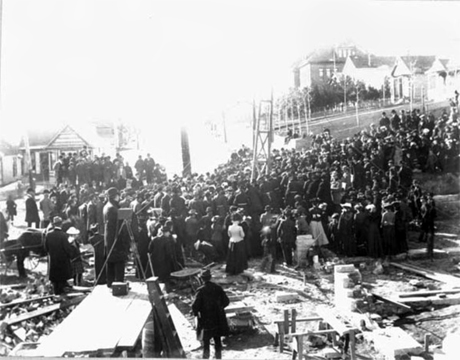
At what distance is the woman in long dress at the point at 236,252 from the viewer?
19.3 ft

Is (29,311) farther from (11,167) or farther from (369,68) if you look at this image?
(369,68)

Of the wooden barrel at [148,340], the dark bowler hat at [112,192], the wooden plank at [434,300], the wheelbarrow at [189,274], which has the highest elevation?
the dark bowler hat at [112,192]

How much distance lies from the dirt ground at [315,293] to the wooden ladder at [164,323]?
0.18 meters

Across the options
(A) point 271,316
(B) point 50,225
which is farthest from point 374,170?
(B) point 50,225

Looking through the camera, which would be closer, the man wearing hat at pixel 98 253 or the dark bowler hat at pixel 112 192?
the dark bowler hat at pixel 112 192

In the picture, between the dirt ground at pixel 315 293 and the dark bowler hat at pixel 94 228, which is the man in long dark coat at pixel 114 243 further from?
the dirt ground at pixel 315 293

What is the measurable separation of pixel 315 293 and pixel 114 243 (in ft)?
6.88

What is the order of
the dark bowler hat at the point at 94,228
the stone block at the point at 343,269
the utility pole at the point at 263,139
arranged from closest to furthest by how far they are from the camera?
the stone block at the point at 343,269
the utility pole at the point at 263,139
the dark bowler hat at the point at 94,228

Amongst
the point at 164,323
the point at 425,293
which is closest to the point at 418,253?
the point at 425,293

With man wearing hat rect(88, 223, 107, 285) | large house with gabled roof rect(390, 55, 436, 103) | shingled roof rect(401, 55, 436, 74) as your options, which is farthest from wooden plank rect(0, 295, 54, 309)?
shingled roof rect(401, 55, 436, 74)

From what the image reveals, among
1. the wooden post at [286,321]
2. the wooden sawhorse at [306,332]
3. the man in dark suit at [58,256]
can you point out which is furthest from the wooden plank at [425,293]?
the man in dark suit at [58,256]

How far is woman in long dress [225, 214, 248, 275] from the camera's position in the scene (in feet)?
19.3

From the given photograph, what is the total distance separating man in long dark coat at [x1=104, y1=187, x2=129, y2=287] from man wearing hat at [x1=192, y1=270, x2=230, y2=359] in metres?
1.07

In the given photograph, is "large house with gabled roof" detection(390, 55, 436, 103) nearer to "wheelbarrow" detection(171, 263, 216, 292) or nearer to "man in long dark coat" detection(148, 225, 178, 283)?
"wheelbarrow" detection(171, 263, 216, 292)
